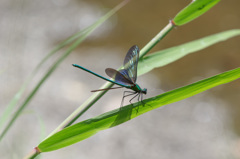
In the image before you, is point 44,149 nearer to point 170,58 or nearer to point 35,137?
point 170,58

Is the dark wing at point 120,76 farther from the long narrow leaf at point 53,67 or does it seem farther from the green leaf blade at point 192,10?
the green leaf blade at point 192,10

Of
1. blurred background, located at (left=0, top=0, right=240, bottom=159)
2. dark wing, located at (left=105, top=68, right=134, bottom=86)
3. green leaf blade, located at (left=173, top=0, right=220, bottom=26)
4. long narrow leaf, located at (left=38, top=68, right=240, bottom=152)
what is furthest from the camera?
blurred background, located at (left=0, top=0, right=240, bottom=159)

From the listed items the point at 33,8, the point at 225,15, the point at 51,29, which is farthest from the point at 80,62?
the point at 225,15

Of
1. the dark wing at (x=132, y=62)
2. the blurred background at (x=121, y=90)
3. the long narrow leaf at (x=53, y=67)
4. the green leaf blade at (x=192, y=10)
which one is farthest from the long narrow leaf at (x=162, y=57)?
the blurred background at (x=121, y=90)

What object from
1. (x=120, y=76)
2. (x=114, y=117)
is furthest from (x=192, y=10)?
(x=114, y=117)

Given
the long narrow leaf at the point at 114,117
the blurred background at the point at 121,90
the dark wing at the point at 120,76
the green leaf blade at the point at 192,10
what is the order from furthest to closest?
1. the blurred background at the point at 121,90
2. the dark wing at the point at 120,76
3. the green leaf blade at the point at 192,10
4. the long narrow leaf at the point at 114,117

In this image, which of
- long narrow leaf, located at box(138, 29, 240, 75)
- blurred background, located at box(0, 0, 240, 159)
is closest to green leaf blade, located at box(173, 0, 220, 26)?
long narrow leaf, located at box(138, 29, 240, 75)

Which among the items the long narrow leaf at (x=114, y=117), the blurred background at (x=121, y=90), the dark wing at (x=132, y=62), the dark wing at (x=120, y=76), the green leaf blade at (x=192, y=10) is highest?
the blurred background at (x=121, y=90)

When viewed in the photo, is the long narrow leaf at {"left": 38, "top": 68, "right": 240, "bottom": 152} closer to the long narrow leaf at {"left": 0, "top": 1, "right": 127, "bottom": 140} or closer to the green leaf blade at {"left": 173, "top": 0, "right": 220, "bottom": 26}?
the green leaf blade at {"left": 173, "top": 0, "right": 220, "bottom": 26}
